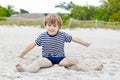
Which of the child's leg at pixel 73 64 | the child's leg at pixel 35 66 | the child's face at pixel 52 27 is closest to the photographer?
the child's leg at pixel 35 66

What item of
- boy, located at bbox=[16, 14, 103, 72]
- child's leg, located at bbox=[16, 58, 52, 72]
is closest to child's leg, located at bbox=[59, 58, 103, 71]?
boy, located at bbox=[16, 14, 103, 72]

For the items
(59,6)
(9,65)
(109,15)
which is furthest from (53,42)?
(59,6)

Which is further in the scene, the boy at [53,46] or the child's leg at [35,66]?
the boy at [53,46]

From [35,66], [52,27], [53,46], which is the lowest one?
[35,66]

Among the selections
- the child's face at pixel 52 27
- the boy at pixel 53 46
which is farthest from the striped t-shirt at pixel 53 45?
the child's face at pixel 52 27

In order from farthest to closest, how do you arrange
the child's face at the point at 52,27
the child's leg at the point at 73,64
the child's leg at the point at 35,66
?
the child's face at the point at 52,27 < the child's leg at the point at 73,64 < the child's leg at the point at 35,66

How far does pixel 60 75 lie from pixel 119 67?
157 centimetres

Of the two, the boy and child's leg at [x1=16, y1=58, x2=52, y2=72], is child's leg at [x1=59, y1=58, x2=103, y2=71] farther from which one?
child's leg at [x1=16, y1=58, x2=52, y2=72]

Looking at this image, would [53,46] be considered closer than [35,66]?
No

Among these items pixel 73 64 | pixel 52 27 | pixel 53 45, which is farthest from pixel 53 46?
pixel 73 64

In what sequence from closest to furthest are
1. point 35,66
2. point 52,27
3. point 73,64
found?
point 35,66 < point 73,64 < point 52,27

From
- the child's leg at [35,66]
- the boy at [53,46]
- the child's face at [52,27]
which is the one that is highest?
the child's face at [52,27]

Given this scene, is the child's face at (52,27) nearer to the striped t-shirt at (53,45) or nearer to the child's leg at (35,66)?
the striped t-shirt at (53,45)

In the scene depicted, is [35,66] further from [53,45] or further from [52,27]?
[52,27]
